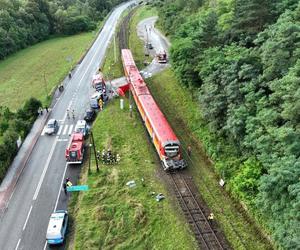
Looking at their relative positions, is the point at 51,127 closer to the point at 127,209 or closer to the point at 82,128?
the point at 82,128

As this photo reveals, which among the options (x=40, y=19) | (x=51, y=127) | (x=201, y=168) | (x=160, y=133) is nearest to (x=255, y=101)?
(x=201, y=168)

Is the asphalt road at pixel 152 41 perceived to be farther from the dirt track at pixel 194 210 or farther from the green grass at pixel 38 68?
the dirt track at pixel 194 210

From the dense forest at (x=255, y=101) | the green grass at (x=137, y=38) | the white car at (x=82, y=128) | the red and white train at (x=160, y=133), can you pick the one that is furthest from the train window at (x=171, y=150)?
the green grass at (x=137, y=38)

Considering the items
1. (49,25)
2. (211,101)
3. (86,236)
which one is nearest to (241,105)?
(211,101)

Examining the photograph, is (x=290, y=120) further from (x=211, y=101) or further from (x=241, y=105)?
(x=211, y=101)

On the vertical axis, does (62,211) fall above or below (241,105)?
below

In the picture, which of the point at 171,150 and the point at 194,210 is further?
the point at 171,150

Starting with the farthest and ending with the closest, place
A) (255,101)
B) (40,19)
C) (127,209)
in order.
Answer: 1. (40,19)
2. (255,101)
3. (127,209)
